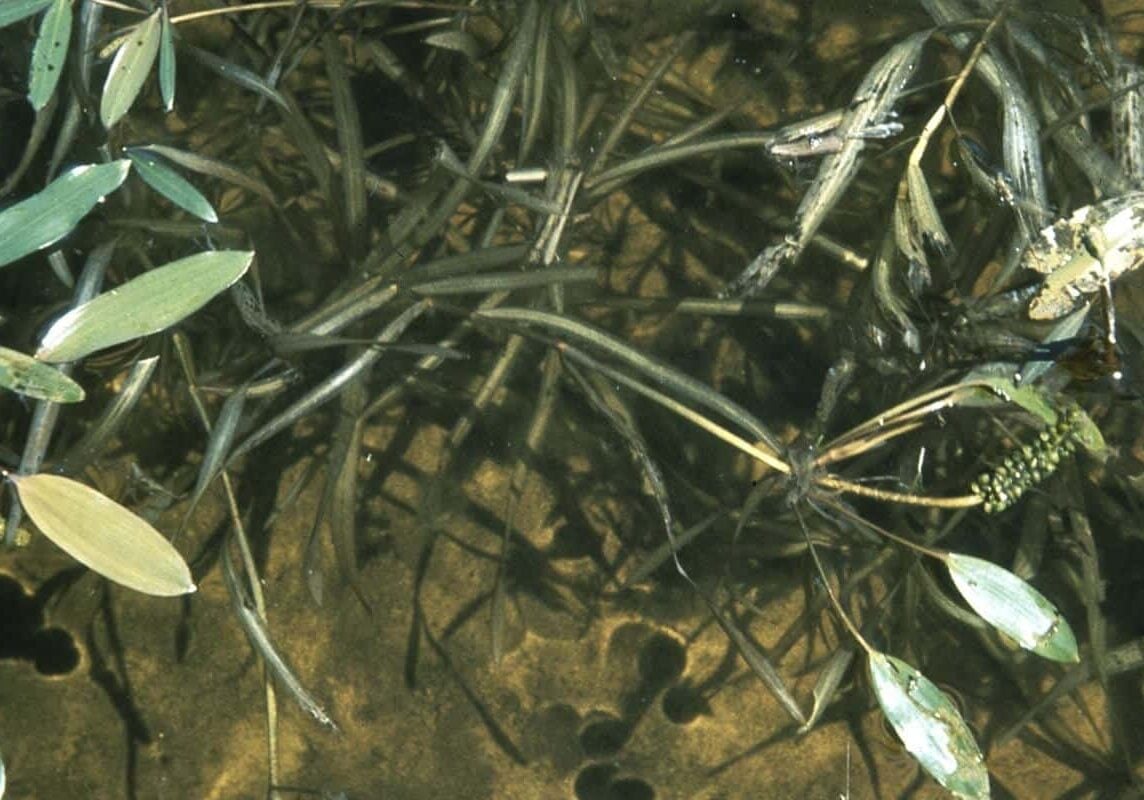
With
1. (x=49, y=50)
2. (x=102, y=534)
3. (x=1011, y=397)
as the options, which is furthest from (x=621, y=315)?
(x=102, y=534)

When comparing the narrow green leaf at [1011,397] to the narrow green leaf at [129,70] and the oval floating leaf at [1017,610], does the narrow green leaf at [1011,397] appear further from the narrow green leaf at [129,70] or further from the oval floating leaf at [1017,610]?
the narrow green leaf at [129,70]

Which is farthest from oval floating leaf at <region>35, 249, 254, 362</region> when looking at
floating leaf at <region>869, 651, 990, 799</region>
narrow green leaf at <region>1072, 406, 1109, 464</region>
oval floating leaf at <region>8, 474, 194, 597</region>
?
narrow green leaf at <region>1072, 406, 1109, 464</region>

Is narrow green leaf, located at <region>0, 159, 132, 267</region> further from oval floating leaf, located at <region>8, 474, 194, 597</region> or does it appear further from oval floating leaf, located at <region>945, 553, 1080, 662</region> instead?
oval floating leaf, located at <region>945, 553, 1080, 662</region>

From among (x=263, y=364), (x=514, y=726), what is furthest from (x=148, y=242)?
(x=514, y=726)

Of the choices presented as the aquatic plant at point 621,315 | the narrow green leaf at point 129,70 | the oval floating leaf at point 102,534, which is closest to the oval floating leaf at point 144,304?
the oval floating leaf at point 102,534

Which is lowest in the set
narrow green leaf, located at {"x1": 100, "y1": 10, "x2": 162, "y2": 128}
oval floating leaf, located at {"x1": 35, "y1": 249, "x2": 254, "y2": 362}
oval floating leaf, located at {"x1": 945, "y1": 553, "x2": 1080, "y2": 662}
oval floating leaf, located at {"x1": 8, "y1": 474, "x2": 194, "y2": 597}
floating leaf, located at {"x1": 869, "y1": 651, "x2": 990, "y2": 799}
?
floating leaf, located at {"x1": 869, "y1": 651, "x2": 990, "y2": 799}
